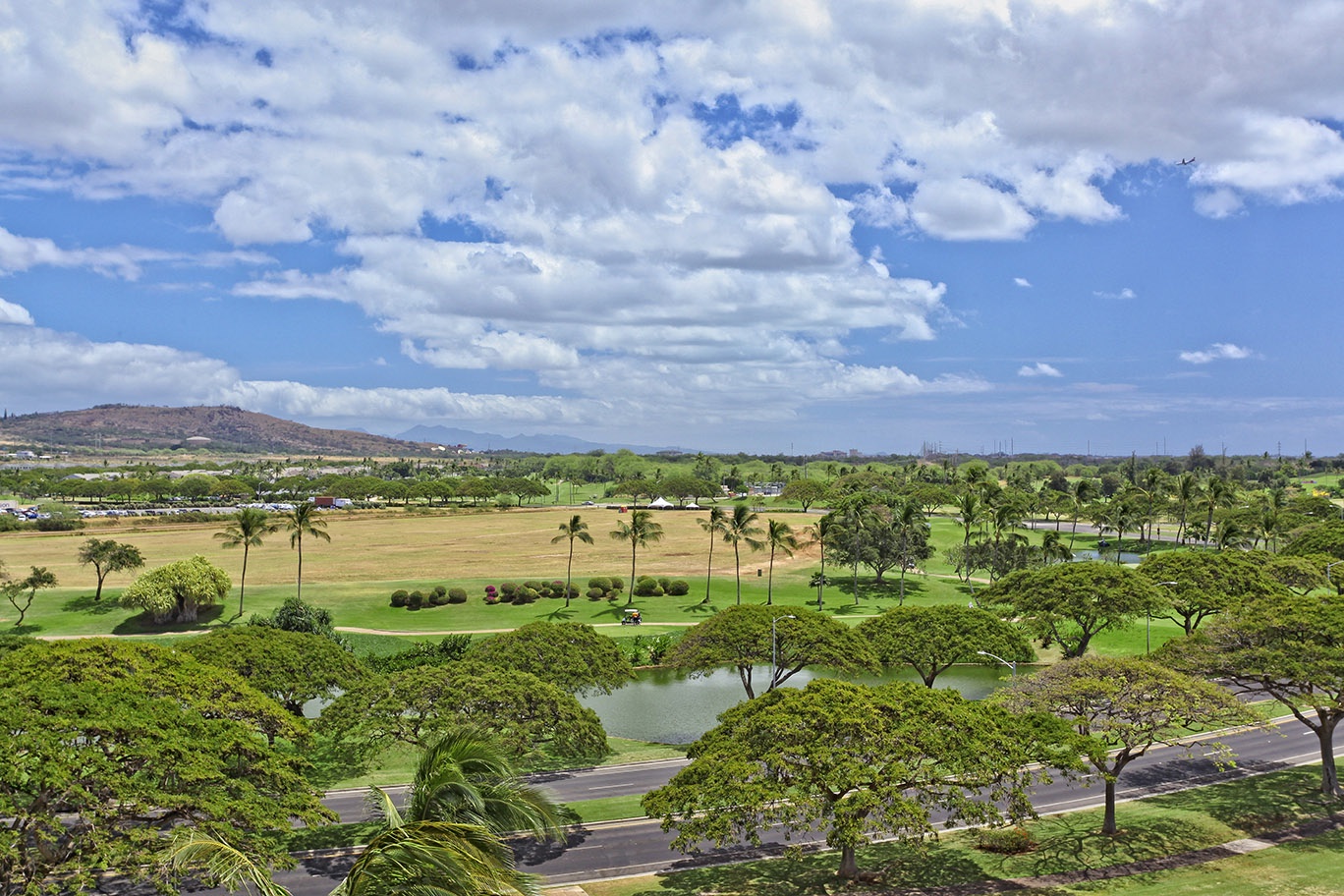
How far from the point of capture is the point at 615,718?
194ft

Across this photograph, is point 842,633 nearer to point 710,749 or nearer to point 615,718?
point 615,718

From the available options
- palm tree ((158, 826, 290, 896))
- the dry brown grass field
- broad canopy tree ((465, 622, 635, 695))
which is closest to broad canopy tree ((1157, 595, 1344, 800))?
broad canopy tree ((465, 622, 635, 695))

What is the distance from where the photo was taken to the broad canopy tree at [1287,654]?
40531mm

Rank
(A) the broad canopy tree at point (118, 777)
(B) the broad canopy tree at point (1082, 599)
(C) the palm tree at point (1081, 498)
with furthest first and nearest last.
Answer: (C) the palm tree at point (1081, 498)
(B) the broad canopy tree at point (1082, 599)
(A) the broad canopy tree at point (118, 777)

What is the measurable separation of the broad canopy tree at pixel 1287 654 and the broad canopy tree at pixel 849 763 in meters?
15.0

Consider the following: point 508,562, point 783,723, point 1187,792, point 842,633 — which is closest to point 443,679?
point 783,723

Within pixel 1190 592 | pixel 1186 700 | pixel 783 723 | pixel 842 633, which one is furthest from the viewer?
pixel 1190 592

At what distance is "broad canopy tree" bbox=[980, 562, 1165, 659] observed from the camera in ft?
222

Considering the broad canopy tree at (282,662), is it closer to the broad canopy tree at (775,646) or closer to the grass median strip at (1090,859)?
the broad canopy tree at (775,646)

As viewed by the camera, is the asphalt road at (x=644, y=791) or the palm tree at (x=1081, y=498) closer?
the asphalt road at (x=644, y=791)

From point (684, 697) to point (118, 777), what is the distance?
152 ft

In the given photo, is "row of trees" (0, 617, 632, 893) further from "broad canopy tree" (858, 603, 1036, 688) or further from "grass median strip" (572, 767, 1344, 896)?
"broad canopy tree" (858, 603, 1036, 688)

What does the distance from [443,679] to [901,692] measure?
2083 cm

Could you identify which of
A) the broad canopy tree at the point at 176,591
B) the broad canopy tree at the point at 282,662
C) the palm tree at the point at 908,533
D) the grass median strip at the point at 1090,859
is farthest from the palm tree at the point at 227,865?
the palm tree at the point at 908,533
